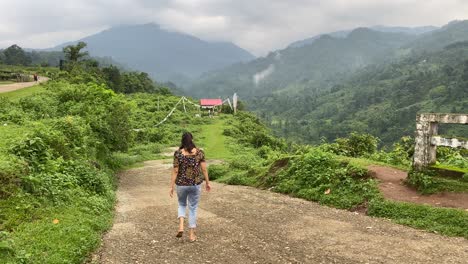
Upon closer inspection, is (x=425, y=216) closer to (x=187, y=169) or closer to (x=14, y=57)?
(x=187, y=169)

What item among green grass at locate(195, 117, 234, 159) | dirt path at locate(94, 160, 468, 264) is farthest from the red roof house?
dirt path at locate(94, 160, 468, 264)

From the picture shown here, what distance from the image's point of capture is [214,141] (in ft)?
128

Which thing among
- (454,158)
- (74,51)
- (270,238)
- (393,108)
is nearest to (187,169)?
(270,238)

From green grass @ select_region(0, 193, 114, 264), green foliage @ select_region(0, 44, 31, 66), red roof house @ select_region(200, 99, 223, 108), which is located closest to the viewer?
green grass @ select_region(0, 193, 114, 264)

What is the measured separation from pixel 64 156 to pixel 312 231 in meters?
8.16

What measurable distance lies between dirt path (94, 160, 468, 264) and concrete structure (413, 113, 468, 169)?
2204 mm

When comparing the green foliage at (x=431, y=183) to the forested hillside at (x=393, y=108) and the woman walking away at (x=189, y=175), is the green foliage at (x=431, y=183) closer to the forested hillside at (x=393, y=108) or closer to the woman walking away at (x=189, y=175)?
the woman walking away at (x=189, y=175)

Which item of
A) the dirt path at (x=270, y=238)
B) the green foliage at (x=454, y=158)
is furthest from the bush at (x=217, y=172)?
the green foliage at (x=454, y=158)

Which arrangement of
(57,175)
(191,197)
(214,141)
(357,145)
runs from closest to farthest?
(191,197) → (57,175) → (357,145) → (214,141)

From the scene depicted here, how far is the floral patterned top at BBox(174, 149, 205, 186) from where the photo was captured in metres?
8.72

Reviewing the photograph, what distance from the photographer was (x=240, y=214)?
11109 mm

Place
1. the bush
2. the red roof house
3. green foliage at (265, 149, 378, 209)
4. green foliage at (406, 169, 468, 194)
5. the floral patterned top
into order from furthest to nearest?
1. the red roof house
2. the bush
3. green foliage at (265, 149, 378, 209)
4. green foliage at (406, 169, 468, 194)
5. the floral patterned top

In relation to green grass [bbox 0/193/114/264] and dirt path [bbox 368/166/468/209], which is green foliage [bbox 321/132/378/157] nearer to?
dirt path [bbox 368/166/468/209]

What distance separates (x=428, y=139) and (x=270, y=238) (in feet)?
A: 16.6
